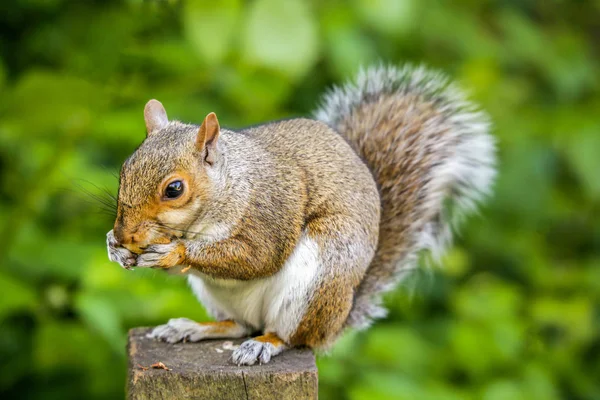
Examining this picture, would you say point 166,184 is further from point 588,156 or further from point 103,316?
point 588,156

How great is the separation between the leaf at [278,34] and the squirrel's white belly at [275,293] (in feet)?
1.51

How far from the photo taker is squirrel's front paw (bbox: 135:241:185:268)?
159cm

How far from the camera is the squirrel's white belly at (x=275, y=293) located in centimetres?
176

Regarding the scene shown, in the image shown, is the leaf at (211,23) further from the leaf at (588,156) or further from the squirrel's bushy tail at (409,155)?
the leaf at (588,156)

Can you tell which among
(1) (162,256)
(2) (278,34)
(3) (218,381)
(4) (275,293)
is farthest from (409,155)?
(3) (218,381)

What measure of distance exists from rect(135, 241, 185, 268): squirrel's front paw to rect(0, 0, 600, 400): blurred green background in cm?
56

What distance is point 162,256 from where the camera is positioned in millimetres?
1604

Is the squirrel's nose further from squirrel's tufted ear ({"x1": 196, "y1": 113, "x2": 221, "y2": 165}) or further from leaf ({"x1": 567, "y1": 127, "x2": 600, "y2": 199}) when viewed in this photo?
leaf ({"x1": 567, "y1": 127, "x2": 600, "y2": 199})

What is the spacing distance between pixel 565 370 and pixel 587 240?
53.9 inches

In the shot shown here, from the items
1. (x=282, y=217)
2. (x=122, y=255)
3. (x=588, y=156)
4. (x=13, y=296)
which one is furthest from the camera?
(x=588, y=156)

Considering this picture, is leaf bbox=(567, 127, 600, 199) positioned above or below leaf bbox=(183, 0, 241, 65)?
below

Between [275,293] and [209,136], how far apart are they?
357 millimetres

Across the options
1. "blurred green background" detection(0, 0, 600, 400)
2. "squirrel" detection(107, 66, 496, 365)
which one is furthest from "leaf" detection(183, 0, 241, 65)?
"squirrel" detection(107, 66, 496, 365)

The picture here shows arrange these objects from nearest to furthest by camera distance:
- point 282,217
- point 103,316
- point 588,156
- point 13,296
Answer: point 282,217
point 103,316
point 13,296
point 588,156
